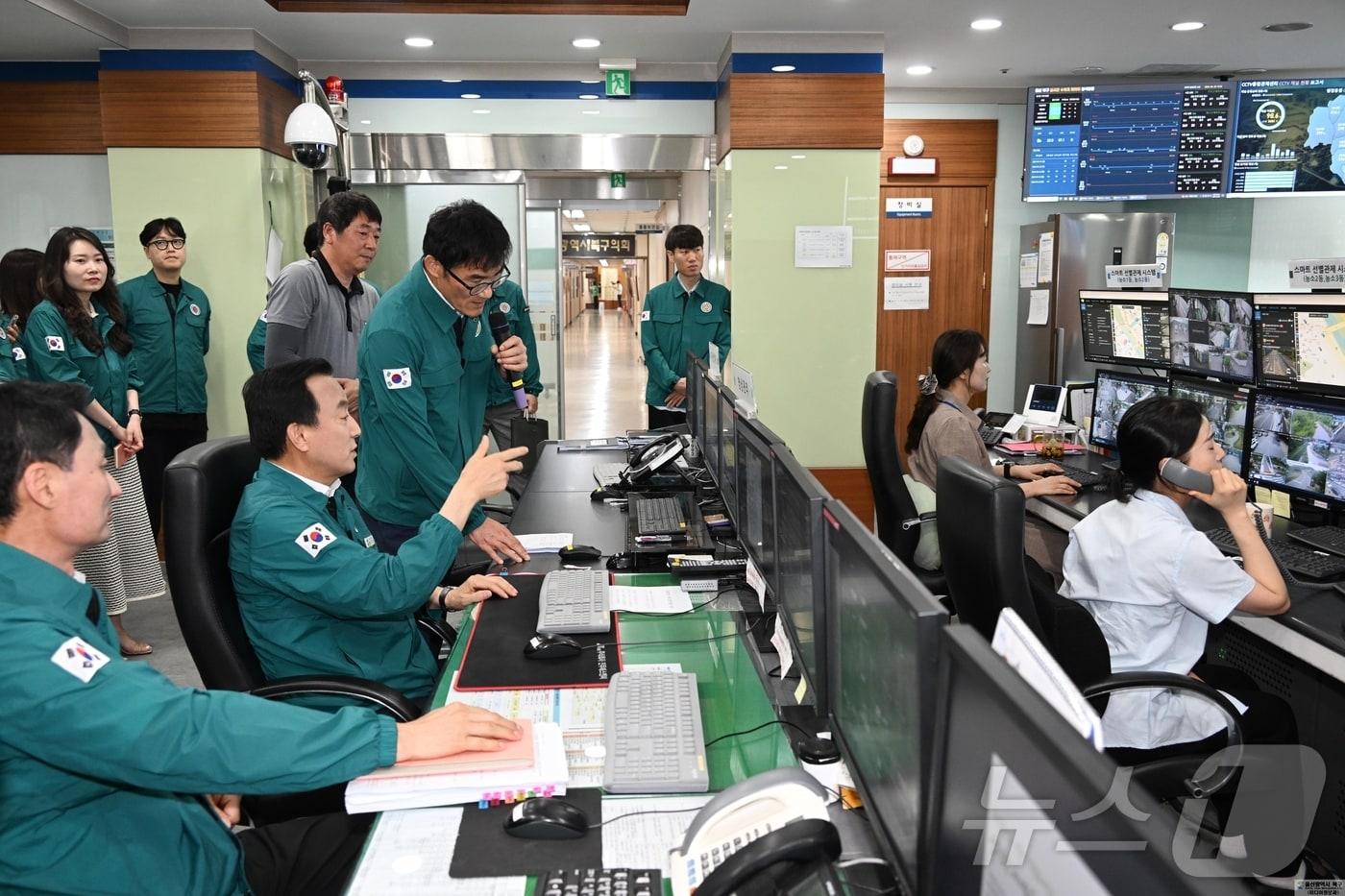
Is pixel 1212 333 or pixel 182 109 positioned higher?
pixel 182 109

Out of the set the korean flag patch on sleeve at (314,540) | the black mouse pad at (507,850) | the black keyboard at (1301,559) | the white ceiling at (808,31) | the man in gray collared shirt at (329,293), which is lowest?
the black mouse pad at (507,850)

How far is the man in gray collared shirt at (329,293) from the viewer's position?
380 cm

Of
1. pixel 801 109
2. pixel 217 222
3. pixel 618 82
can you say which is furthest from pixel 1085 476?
pixel 217 222

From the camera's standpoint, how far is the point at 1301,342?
3027 millimetres

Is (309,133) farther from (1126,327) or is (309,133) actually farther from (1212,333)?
(1212,333)

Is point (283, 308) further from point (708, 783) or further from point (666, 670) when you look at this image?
point (708, 783)

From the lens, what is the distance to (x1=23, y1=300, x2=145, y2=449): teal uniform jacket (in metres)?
3.93

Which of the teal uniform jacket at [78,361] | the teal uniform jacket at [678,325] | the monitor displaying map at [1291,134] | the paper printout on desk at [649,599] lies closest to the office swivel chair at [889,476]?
the paper printout on desk at [649,599]

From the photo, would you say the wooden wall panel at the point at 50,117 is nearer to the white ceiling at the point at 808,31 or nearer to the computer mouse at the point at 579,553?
the white ceiling at the point at 808,31

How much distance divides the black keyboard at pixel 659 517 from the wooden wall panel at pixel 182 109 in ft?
11.3

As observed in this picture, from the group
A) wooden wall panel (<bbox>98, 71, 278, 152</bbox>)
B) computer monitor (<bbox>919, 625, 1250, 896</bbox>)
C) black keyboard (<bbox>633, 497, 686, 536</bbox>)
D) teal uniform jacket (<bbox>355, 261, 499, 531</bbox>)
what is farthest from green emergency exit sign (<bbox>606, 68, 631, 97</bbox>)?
computer monitor (<bbox>919, 625, 1250, 896</bbox>)

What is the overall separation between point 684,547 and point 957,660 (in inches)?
71.3

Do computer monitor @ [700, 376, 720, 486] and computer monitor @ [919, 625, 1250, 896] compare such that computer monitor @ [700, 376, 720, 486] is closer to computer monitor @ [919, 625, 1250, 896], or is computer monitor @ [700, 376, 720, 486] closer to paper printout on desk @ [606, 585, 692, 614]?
paper printout on desk @ [606, 585, 692, 614]

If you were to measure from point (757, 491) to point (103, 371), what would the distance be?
3250 mm
